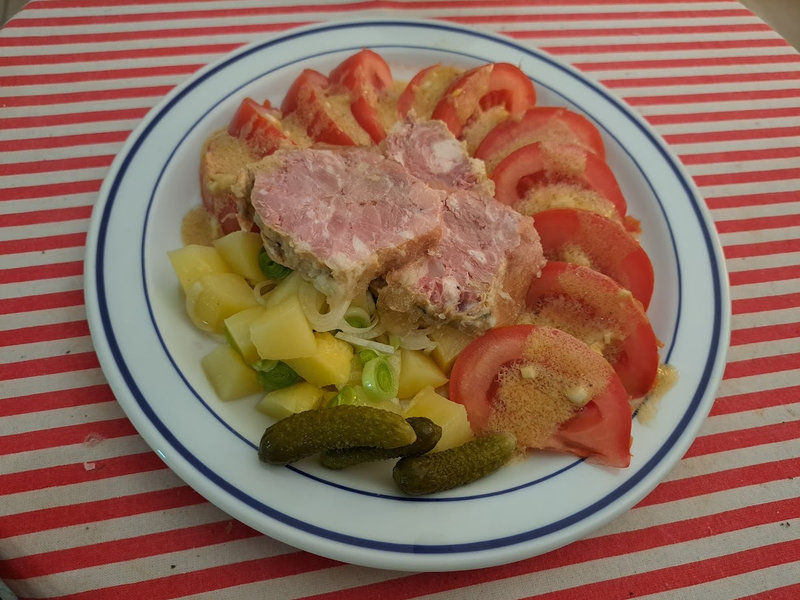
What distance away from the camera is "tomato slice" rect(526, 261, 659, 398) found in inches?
97.9

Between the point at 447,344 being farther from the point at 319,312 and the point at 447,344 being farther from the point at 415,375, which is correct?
the point at 319,312

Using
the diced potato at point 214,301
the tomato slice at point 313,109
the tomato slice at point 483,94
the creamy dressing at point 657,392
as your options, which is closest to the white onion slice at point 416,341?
the diced potato at point 214,301

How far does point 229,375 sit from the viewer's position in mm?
2365

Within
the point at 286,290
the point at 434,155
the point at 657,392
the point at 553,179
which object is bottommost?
the point at 657,392

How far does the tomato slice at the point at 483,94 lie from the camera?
3.03 m

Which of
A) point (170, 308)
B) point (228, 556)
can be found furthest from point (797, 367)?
point (170, 308)

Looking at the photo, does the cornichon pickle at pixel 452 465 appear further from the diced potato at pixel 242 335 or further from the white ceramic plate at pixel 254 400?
the diced potato at pixel 242 335

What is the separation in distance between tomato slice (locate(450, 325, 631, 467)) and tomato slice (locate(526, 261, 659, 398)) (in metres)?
0.17

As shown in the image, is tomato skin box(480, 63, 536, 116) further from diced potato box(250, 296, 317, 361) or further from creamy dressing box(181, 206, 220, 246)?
diced potato box(250, 296, 317, 361)

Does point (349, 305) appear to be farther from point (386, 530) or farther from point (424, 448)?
point (386, 530)

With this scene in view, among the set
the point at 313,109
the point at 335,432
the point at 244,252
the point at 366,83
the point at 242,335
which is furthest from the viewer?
the point at 366,83

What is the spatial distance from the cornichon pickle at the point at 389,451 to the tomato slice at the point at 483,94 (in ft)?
5.21

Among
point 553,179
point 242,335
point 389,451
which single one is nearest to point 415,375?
point 389,451

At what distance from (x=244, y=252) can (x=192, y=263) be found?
218 mm
